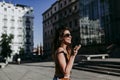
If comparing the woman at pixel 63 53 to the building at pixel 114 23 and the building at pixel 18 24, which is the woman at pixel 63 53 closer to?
the building at pixel 114 23

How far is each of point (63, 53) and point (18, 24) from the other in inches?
3060

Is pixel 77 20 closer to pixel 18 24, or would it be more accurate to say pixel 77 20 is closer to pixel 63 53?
pixel 18 24

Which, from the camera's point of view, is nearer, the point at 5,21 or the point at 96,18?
the point at 96,18

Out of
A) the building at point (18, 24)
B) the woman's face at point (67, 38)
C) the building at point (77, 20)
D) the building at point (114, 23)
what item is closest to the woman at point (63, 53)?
the woman's face at point (67, 38)

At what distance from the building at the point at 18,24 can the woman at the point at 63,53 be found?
247ft

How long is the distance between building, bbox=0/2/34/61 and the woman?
7524 centimetres

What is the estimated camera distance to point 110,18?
34.2 m

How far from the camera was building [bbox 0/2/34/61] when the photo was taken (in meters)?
78.0

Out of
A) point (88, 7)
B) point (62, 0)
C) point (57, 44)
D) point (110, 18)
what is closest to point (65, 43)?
point (57, 44)

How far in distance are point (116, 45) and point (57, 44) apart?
1178 inches

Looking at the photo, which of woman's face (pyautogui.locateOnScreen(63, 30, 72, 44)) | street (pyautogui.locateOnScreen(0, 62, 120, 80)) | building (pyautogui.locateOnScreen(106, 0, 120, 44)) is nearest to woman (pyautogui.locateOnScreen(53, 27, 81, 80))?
woman's face (pyautogui.locateOnScreen(63, 30, 72, 44))

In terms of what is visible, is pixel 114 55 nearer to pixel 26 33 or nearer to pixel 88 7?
pixel 88 7

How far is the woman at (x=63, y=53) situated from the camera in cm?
336

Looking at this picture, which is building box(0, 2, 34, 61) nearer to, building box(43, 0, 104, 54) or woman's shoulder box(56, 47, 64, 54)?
building box(43, 0, 104, 54)
